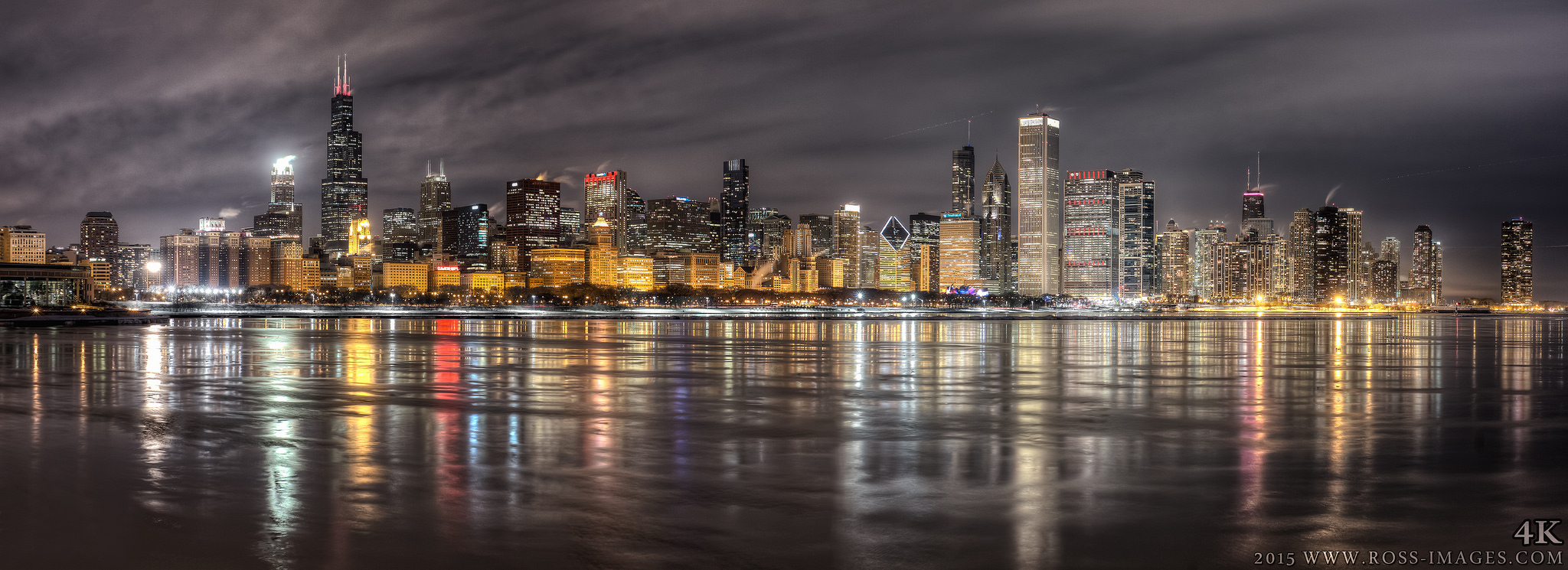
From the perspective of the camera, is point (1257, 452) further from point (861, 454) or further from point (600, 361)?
point (600, 361)

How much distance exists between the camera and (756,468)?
1401 centimetres

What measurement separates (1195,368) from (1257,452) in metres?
21.5

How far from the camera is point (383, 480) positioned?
13.0 meters

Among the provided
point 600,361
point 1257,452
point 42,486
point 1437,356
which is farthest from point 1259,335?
point 42,486

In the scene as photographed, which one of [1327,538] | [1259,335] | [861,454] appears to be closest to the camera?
[1327,538]

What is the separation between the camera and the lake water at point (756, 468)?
9.77 m

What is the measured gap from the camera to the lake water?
9766 mm

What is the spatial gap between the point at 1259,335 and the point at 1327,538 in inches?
2740

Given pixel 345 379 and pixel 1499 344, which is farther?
pixel 1499 344

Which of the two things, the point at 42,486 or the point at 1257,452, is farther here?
the point at 1257,452

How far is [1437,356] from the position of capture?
1794 inches

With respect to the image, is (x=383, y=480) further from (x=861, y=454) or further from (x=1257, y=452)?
(x=1257, y=452)

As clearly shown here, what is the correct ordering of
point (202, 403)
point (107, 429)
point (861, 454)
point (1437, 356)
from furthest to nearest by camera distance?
1. point (1437, 356)
2. point (202, 403)
3. point (107, 429)
4. point (861, 454)

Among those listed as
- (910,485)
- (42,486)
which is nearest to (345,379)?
(42,486)
